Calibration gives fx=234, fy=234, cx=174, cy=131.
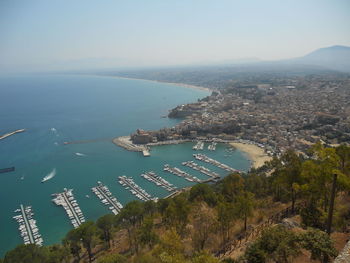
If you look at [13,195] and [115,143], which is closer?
[13,195]

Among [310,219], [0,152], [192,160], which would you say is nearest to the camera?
[310,219]

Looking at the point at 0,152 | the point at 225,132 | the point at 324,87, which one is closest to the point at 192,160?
the point at 225,132


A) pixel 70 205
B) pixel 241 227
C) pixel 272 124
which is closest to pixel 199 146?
pixel 272 124

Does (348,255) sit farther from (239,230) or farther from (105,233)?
(105,233)

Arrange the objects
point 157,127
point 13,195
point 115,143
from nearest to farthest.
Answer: point 13,195
point 115,143
point 157,127

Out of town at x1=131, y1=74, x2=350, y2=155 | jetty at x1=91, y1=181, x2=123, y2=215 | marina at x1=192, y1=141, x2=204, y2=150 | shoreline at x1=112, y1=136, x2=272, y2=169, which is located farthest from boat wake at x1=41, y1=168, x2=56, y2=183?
Answer: marina at x1=192, y1=141, x2=204, y2=150

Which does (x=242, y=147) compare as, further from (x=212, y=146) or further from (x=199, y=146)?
(x=199, y=146)
